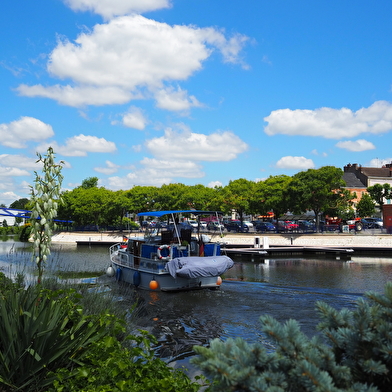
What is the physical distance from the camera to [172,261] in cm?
2078

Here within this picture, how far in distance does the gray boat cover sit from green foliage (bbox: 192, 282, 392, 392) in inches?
675

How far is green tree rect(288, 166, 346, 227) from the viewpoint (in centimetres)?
5831

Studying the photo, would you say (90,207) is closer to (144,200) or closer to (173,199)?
(144,200)

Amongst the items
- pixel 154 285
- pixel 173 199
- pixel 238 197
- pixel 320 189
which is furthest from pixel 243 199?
pixel 154 285

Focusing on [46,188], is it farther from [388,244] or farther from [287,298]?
[388,244]

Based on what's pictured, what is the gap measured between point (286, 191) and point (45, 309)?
58524 mm

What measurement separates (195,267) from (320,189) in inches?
1648

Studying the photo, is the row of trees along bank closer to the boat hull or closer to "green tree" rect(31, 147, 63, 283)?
the boat hull

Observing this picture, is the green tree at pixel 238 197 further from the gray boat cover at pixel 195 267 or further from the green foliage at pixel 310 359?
the green foliage at pixel 310 359

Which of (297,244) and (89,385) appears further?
(297,244)

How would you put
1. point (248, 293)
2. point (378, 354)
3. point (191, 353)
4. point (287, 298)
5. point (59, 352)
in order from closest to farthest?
point (378, 354), point (59, 352), point (191, 353), point (287, 298), point (248, 293)

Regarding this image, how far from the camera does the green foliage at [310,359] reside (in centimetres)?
301

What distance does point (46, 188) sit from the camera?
8.99 metres

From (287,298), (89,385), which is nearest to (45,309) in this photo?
(89,385)
